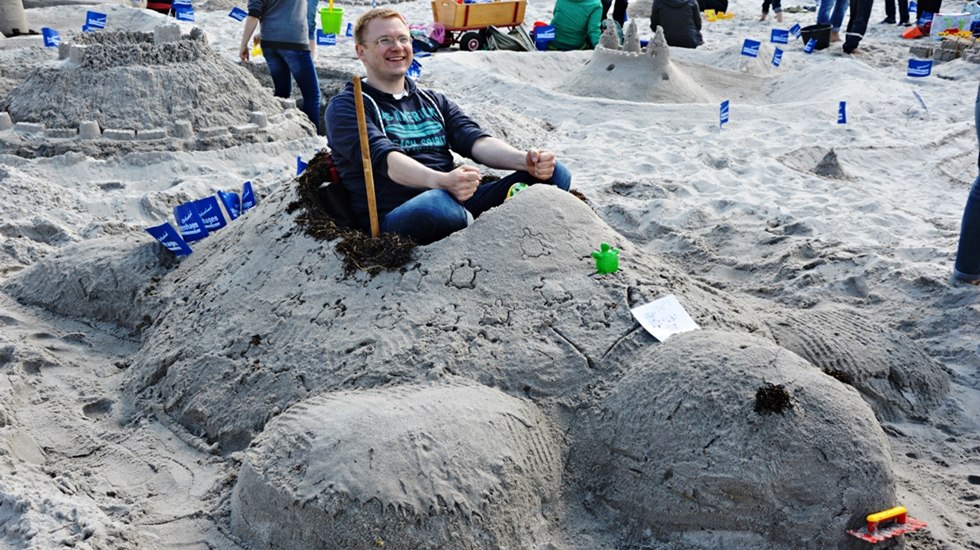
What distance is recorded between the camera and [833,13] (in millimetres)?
11258

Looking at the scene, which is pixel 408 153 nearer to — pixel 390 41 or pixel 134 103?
pixel 390 41

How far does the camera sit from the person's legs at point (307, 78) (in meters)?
6.83

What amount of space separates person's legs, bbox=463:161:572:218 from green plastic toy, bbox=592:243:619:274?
438 millimetres

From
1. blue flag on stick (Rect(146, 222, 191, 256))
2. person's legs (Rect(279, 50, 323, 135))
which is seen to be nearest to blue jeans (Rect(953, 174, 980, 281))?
blue flag on stick (Rect(146, 222, 191, 256))

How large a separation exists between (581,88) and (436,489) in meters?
6.78

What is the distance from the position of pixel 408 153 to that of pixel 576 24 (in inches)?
303

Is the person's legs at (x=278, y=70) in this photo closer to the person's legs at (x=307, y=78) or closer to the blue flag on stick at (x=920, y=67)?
the person's legs at (x=307, y=78)

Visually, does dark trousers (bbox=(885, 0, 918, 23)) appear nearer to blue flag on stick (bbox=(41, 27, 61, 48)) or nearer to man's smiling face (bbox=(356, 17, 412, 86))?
blue flag on stick (bbox=(41, 27, 61, 48))

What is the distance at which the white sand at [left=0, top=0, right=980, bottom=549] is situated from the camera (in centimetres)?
247

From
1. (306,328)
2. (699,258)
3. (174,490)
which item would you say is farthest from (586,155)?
(174,490)

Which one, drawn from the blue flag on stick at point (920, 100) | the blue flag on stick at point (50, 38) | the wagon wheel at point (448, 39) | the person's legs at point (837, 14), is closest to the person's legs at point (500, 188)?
the blue flag on stick at point (920, 100)

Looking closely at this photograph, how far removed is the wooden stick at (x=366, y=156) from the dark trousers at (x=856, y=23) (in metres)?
9.12

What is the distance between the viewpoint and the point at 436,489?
2420mm

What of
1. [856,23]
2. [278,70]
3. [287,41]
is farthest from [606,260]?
[856,23]
